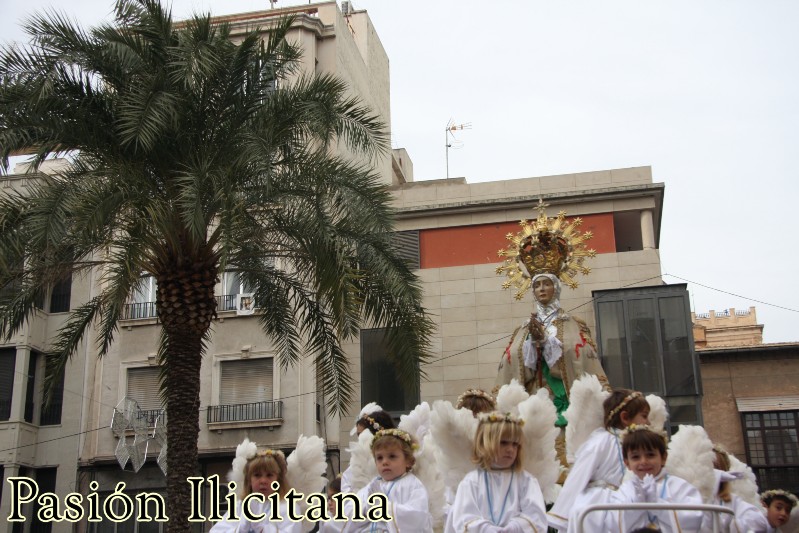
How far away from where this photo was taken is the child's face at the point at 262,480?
365 inches

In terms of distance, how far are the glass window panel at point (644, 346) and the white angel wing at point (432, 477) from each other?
18.8 metres

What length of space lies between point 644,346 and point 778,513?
697 inches

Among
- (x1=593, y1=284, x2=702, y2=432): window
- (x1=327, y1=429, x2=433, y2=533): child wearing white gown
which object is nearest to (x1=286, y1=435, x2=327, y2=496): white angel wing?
(x1=327, y1=429, x2=433, y2=533): child wearing white gown

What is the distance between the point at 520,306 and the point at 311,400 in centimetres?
639

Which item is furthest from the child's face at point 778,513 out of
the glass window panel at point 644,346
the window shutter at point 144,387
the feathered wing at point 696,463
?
the window shutter at point 144,387

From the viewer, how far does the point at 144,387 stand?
31.2 metres

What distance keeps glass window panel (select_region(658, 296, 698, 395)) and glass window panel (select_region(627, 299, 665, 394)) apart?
0.74 feet

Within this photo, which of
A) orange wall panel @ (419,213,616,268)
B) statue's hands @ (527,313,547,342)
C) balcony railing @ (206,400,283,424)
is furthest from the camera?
orange wall panel @ (419,213,616,268)

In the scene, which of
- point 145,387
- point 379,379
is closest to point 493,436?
point 379,379

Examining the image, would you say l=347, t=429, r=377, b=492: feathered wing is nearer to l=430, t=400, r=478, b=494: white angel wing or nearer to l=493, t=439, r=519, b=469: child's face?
l=430, t=400, r=478, b=494: white angel wing

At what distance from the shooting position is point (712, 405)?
30922 millimetres

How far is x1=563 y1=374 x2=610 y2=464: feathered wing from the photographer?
9047 mm

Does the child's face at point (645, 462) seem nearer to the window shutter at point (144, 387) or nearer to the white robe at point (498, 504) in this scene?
the white robe at point (498, 504)

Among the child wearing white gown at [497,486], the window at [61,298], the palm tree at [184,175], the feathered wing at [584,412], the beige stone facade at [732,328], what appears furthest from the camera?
the beige stone facade at [732,328]
